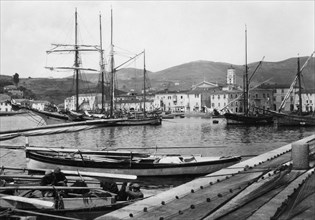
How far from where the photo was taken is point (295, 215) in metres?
9.59

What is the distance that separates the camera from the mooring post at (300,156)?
15250mm

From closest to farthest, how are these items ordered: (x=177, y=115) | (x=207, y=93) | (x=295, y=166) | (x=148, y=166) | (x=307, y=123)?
(x=295, y=166) < (x=148, y=166) < (x=307, y=123) < (x=177, y=115) < (x=207, y=93)

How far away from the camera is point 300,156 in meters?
15.3

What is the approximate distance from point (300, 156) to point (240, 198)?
16.6 ft

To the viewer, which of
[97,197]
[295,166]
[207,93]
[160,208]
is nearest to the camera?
[160,208]

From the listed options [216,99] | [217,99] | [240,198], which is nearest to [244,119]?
[217,99]

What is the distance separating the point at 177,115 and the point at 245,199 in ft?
460

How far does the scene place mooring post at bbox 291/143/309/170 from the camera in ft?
50.0

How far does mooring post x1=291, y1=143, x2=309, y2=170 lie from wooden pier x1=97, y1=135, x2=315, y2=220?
0.11 feet

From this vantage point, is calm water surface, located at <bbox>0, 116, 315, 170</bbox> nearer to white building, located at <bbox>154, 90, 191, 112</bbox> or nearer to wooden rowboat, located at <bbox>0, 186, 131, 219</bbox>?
wooden rowboat, located at <bbox>0, 186, 131, 219</bbox>

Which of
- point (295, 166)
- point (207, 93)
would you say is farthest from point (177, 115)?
point (295, 166)

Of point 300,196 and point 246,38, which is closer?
point 300,196

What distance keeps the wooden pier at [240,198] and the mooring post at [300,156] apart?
0.11 ft

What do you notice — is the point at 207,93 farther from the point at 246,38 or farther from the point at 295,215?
the point at 295,215
